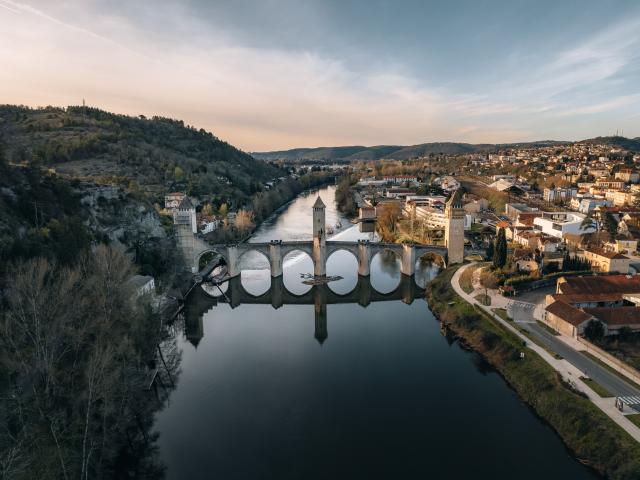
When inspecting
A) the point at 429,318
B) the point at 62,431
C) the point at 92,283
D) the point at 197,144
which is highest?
the point at 197,144

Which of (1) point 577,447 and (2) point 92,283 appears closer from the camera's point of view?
(1) point 577,447

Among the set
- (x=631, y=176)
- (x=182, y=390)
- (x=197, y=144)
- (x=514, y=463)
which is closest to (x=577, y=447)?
(x=514, y=463)

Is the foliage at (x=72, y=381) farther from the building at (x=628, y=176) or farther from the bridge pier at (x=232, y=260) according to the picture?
the building at (x=628, y=176)

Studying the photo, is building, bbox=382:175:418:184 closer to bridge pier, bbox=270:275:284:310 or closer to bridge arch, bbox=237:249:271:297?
bridge arch, bbox=237:249:271:297

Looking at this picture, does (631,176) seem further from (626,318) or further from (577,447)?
(577,447)

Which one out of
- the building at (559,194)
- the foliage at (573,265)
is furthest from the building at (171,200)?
the building at (559,194)

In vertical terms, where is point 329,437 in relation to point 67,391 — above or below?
below

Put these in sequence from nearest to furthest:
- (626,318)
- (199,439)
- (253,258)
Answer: (199,439) < (626,318) < (253,258)
